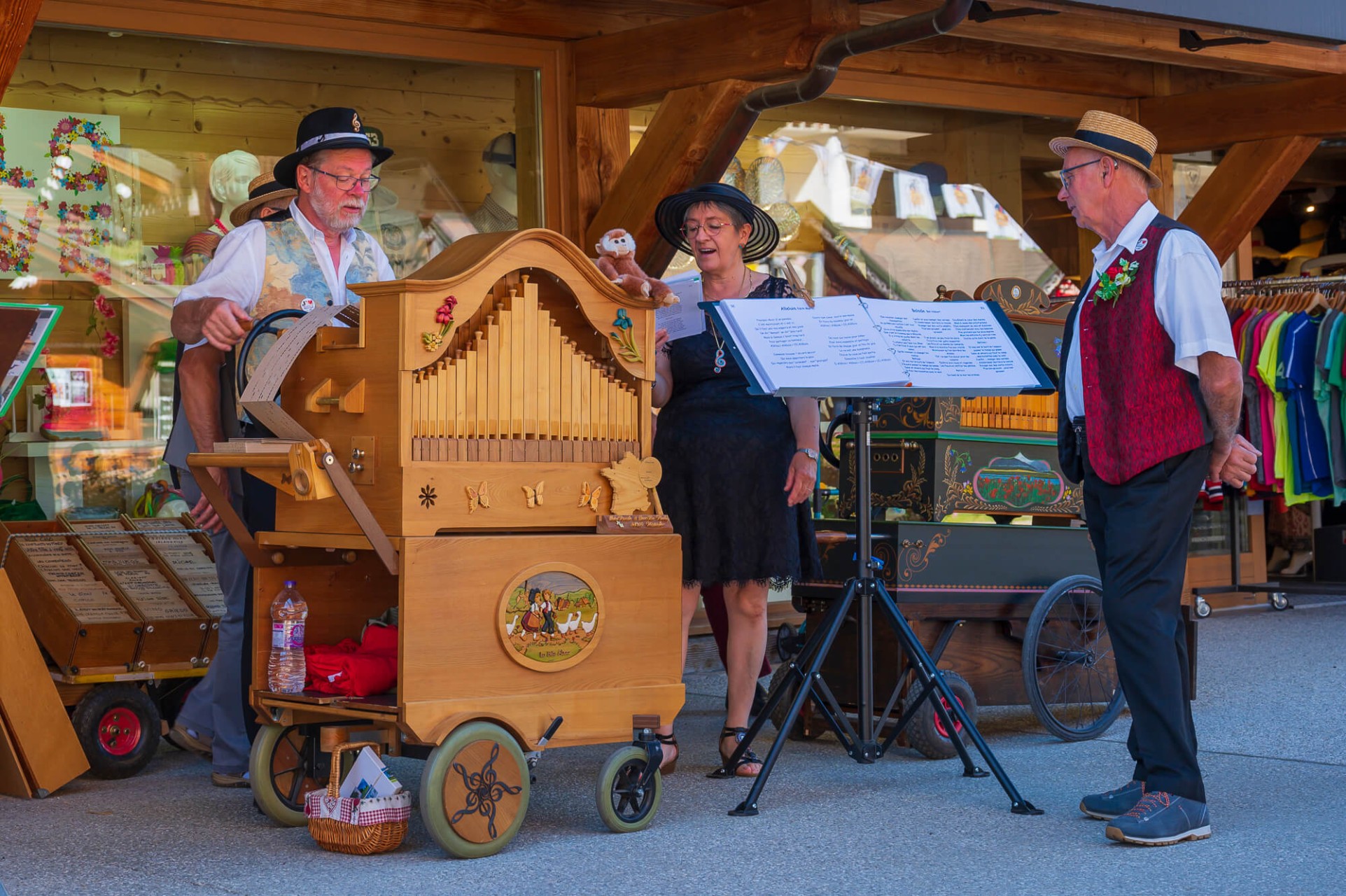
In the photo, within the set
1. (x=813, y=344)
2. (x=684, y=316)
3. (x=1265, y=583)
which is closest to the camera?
(x=813, y=344)

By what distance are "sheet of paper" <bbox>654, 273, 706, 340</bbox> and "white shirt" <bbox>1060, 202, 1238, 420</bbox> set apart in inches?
47.3

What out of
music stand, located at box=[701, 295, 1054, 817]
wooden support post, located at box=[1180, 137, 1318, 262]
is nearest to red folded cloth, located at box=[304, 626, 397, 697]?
music stand, located at box=[701, 295, 1054, 817]

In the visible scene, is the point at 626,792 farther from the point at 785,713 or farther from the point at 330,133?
the point at 330,133

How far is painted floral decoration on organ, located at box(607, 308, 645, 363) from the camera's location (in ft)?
12.7

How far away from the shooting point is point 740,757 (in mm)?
4367

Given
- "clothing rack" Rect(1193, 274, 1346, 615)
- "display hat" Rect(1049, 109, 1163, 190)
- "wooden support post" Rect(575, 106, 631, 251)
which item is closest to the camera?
"display hat" Rect(1049, 109, 1163, 190)

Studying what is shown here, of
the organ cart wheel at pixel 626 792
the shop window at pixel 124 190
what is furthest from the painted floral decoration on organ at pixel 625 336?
the shop window at pixel 124 190

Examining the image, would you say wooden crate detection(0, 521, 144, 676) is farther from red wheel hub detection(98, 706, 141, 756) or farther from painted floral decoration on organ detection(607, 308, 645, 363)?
painted floral decoration on organ detection(607, 308, 645, 363)

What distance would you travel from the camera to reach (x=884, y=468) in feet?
17.1

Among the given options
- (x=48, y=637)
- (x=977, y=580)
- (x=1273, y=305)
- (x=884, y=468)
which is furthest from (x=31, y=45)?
(x=1273, y=305)

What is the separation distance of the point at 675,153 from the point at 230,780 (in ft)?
8.55

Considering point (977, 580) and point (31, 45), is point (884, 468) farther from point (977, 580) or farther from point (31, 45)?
point (31, 45)

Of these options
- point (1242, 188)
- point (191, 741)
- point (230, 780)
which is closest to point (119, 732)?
point (191, 741)

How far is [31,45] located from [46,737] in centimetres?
261
